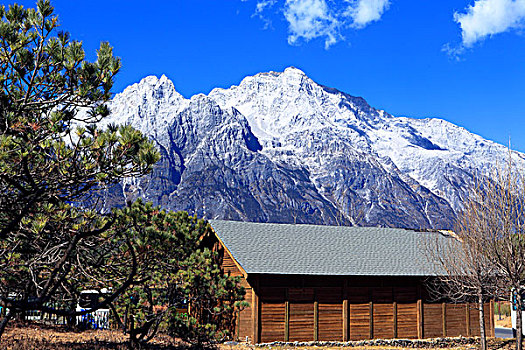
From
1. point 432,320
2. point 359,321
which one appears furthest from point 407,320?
point 359,321

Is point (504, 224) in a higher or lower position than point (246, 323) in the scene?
higher

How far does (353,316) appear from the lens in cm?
2756

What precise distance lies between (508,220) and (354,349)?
9890 mm

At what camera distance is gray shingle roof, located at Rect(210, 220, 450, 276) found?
89.0 ft

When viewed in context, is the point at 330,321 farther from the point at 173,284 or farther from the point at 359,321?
the point at 173,284

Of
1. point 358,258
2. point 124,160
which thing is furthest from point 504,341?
point 124,160

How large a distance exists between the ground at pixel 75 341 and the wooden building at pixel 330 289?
46.2 inches

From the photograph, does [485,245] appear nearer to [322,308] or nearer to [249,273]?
[322,308]

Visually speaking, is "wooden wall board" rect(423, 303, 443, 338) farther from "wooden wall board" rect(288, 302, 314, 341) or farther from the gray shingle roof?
"wooden wall board" rect(288, 302, 314, 341)

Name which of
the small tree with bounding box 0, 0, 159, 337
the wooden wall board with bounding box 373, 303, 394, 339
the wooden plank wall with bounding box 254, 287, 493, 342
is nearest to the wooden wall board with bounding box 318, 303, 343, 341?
the wooden plank wall with bounding box 254, 287, 493, 342

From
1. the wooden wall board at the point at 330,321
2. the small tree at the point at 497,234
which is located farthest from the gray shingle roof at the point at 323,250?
the small tree at the point at 497,234

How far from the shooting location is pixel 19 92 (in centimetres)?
1124

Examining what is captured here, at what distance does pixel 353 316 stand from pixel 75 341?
1461 cm

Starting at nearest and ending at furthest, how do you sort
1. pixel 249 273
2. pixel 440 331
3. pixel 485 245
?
1. pixel 485 245
2. pixel 249 273
3. pixel 440 331
